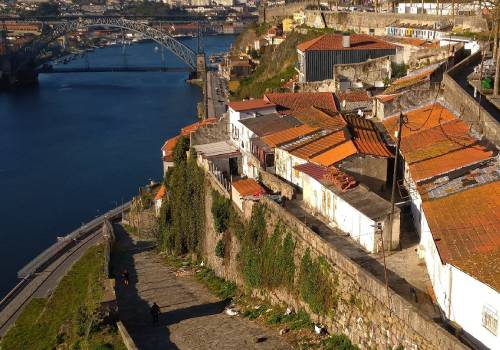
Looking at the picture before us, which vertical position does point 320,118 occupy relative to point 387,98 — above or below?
below

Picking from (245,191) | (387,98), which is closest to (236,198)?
(245,191)

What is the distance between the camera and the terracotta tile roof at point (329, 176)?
9.97 m

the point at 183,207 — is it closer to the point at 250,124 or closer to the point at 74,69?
the point at 250,124

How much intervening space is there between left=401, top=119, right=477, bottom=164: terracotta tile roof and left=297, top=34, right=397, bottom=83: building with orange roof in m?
10.3

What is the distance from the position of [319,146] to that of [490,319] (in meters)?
6.47

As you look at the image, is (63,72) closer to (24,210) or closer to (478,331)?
(24,210)

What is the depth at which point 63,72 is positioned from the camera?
66750 millimetres

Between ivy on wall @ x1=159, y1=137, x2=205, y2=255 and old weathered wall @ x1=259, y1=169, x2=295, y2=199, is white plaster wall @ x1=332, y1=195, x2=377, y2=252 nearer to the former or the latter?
old weathered wall @ x1=259, y1=169, x2=295, y2=199

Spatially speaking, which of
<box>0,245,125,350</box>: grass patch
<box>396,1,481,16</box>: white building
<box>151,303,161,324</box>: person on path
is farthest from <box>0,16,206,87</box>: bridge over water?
<box>151,303,161,324</box>: person on path

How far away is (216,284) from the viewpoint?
12914 mm

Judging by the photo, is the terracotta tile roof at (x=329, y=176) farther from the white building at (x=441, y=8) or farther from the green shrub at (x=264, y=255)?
the white building at (x=441, y=8)

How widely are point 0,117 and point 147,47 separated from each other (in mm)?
49393

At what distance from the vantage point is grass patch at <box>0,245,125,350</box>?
→ 10.5 meters

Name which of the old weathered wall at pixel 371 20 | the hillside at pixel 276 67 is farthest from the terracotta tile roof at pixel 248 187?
the hillside at pixel 276 67
